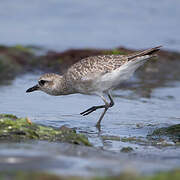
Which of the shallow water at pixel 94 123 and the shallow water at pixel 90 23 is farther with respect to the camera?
the shallow water at pixel 90 23

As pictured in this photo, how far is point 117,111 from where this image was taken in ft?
35.4

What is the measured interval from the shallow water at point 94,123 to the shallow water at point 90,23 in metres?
4.32

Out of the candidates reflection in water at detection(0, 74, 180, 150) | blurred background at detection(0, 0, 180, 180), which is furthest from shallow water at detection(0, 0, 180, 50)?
reflection in water at detection(0, 74, 180, 150)

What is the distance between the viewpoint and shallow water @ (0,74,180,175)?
6.03 metres

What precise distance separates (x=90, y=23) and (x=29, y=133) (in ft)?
43.9

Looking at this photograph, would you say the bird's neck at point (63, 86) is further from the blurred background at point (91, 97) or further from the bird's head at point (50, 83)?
the blurred background at point (91, 97)

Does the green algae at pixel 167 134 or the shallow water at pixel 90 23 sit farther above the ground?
the shallow water at pixel 90 23

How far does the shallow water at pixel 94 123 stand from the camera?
19.8 feet

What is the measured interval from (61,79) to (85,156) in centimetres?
393

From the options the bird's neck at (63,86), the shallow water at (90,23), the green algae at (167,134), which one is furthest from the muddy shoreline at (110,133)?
the shallow water at (90,23)

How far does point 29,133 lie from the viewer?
7555 millimetres

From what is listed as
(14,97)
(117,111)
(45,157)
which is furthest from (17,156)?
(14,97)

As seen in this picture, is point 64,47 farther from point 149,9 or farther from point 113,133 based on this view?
point 113,133

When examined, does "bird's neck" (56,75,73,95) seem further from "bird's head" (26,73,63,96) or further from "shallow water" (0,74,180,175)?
"shallow water" (0,74,180,175)
